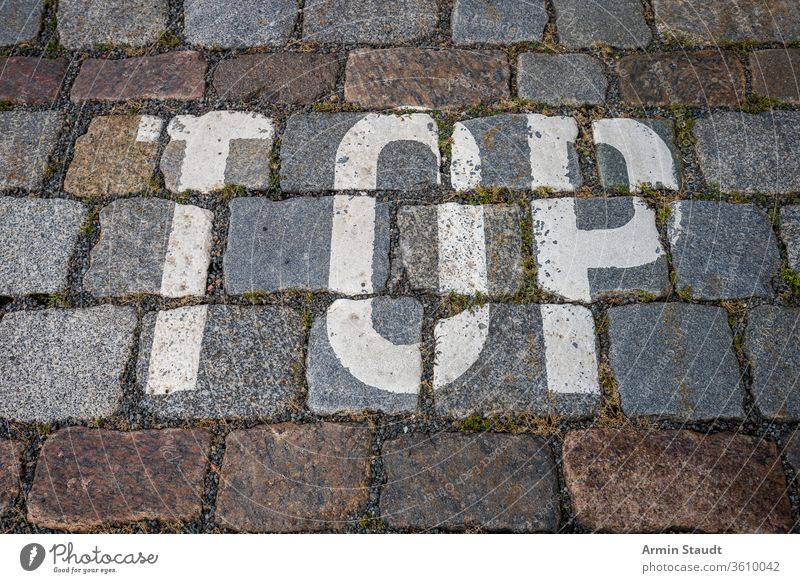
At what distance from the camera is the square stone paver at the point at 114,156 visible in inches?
96.1

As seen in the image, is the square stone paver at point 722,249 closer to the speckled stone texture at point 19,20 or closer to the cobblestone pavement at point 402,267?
the cobblestone pavement at point 402,267

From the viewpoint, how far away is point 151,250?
7.59 feet

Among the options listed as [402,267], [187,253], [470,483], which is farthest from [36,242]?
[470,483]

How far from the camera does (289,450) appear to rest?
6.67 feet

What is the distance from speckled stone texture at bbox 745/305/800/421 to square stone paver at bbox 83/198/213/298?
1.92 metres

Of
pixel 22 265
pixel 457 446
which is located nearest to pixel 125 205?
pixel 22 265

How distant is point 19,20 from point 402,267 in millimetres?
2161

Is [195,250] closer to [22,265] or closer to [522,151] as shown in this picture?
[22,265]

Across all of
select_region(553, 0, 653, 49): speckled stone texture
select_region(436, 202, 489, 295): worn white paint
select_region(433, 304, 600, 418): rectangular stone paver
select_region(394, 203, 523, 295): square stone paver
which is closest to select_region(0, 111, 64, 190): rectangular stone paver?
select_region(394, 203, 523, 295): square stone paver

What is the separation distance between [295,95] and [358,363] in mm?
1180

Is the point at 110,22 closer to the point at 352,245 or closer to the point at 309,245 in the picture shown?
the point at 309,245

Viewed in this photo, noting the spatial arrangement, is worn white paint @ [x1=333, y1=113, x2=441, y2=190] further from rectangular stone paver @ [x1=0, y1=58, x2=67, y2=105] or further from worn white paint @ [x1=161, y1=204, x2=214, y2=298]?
rectangular stone paver @ [x1=0, y1=58, x2=67, y2=105]

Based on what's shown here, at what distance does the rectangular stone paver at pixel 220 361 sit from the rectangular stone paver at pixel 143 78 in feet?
3.30

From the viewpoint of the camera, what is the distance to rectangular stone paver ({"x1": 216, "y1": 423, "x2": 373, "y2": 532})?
1966mm
